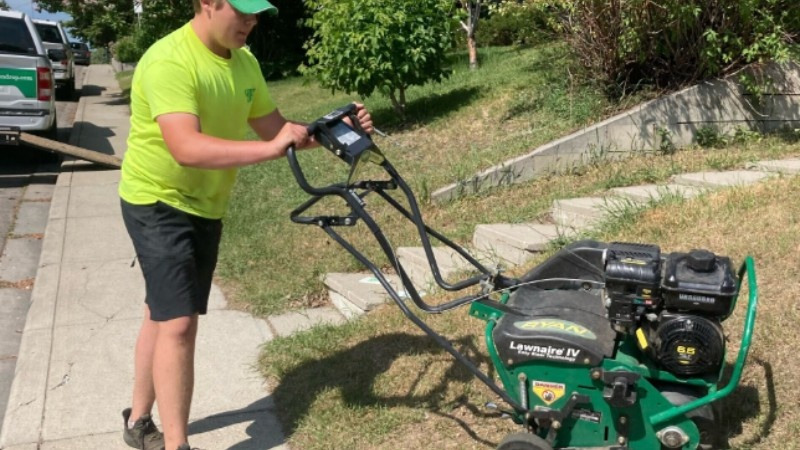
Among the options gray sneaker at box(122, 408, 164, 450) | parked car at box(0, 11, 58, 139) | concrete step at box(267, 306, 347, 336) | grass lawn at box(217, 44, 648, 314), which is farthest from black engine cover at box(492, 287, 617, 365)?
parked car at box(0, 11, 58, 139)

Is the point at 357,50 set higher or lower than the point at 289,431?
higher

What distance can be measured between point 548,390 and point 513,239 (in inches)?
93.2

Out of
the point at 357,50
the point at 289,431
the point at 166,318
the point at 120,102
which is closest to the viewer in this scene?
the point at 166,318

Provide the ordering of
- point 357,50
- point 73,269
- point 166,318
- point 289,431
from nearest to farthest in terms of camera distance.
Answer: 1. point 166,318
2. point 289,431
3. point 73,269
4. point 357,50

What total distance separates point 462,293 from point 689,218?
4.31 ft

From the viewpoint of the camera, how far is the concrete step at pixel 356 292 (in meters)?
5.28

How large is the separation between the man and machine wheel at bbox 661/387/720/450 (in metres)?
1.50

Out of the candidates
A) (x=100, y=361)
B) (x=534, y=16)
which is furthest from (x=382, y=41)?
(x=100, y=361)

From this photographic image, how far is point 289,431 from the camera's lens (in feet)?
13.5

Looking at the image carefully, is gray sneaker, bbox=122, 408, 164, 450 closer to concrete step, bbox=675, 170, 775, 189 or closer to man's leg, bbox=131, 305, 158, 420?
man's leg, bbox=131, 305, 158, 420

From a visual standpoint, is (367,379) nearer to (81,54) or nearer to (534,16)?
(534,16)

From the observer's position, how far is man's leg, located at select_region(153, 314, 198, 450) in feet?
11.5

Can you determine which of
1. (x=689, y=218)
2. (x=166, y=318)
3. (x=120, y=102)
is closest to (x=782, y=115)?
(x=689, y=218)

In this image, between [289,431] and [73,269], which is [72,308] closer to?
[73,269]
